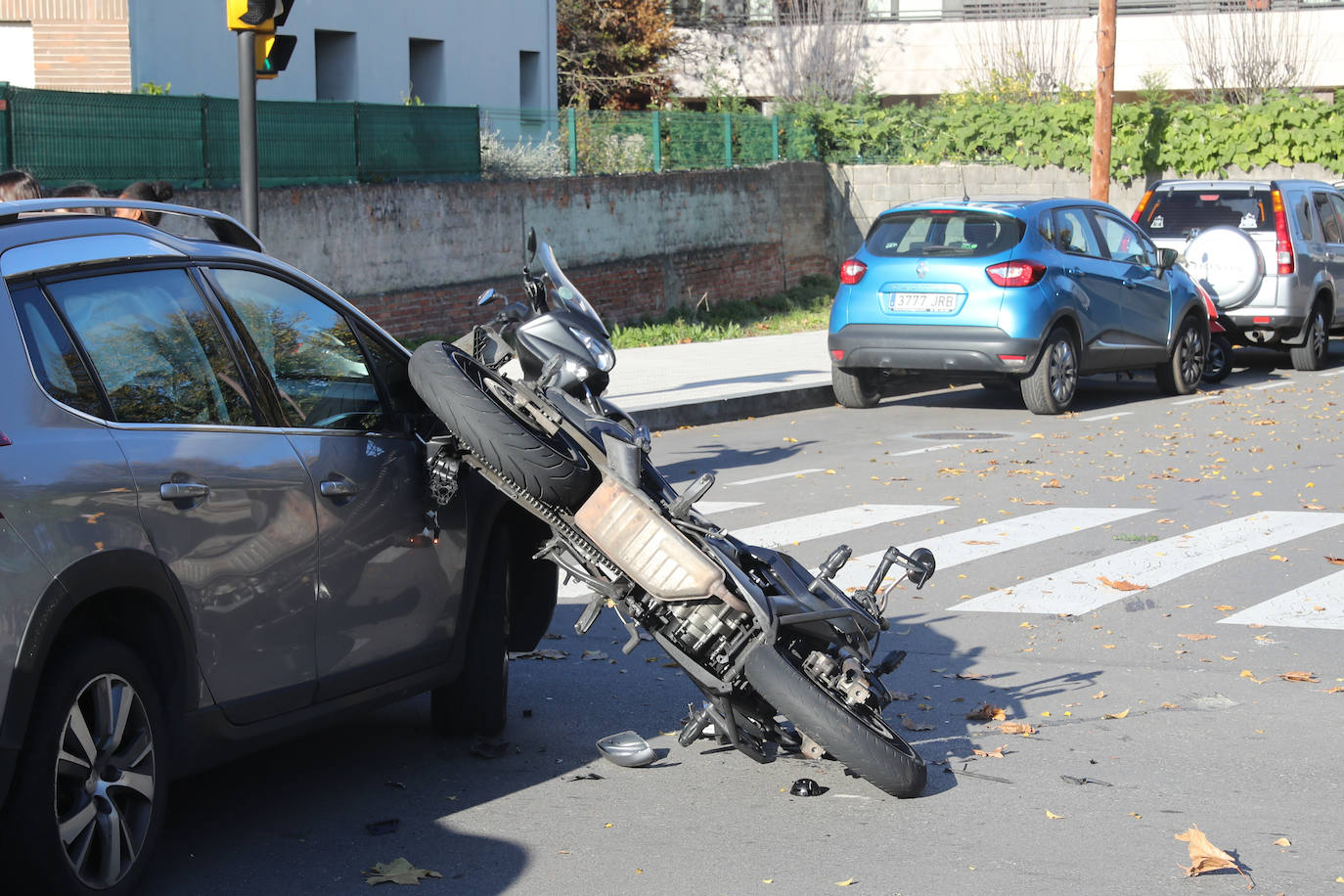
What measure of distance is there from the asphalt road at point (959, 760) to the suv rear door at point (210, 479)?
1.87 feet

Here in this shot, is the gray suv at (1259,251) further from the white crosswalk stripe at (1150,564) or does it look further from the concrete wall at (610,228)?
the white crosswalk stripe at (1150,564)

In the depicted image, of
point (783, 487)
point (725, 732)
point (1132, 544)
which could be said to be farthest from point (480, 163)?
point (725, 732)

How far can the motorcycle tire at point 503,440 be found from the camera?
536 centimetres

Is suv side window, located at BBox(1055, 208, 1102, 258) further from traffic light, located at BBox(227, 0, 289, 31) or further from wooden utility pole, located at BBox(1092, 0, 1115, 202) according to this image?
wooden utility pole, located at BBox(1092, 0, 1115, 202)

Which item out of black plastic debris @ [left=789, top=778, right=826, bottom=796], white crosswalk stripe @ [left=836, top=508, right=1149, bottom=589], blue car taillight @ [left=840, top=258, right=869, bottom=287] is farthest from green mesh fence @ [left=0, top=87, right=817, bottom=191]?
black plastic debris @ [left=789, top=778, right=826, bottom=796]

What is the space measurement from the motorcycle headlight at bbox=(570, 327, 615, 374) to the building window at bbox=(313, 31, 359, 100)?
21.5 meters

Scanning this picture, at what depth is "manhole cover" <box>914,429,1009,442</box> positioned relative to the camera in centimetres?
1367

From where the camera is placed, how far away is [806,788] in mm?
5371

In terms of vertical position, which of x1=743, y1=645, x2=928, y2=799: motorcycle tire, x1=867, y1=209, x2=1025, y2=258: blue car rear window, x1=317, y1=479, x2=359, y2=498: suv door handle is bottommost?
x1=743, y1=645, x2=928, y2=799: motorcycle tire

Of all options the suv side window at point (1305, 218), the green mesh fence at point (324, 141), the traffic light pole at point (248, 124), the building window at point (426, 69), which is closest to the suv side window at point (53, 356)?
the traffic light pole at point (248, 124)

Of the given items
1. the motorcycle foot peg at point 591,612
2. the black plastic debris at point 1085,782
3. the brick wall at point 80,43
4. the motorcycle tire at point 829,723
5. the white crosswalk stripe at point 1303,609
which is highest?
the brick wall at point 80,43

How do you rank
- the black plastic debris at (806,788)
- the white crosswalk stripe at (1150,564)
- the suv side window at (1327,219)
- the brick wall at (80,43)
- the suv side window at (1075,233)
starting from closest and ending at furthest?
the black plastic debris at (806,788) < the white crosswalk stripe at (1150,564) < the suv side window at (1075,233) < the suv side window at (1327,219) < the brick wall at (80,43)

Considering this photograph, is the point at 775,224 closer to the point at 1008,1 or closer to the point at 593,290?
the point at 593,290

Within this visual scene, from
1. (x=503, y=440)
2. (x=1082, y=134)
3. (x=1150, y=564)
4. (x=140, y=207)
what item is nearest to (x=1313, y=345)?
(x=1150, y=564)
